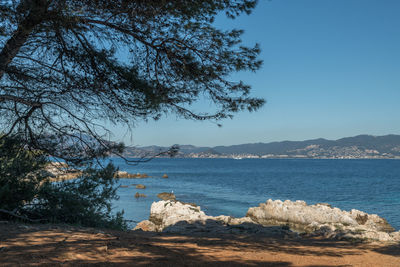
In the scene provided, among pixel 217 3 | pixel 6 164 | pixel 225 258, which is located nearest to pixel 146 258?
pixel 225 258

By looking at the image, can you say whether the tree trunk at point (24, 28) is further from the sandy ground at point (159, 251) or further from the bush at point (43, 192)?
the sandy ground at point (159, 251)

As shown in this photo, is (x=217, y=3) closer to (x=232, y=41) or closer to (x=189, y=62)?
(x=232, y=41)

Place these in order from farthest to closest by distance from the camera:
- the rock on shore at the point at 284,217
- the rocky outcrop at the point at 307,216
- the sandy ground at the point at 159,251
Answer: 1. the rocky outcrop at the point at 307,216
2. the rock on shore at the point at 284,217
3. the sandy ground at the point at 159,251

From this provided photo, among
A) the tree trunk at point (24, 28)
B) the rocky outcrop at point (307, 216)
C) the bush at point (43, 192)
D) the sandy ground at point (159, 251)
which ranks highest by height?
the tree trunk at point (24, 28)

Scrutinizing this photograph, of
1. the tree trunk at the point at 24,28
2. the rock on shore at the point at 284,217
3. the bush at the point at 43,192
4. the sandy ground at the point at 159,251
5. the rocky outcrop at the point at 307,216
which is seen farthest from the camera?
the rocky outcrop at the point at 307,216

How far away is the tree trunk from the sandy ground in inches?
117

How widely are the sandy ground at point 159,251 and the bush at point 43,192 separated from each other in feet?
3.45

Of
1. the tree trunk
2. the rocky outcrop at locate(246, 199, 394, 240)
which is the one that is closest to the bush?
the tree trunk

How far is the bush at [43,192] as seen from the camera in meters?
6.45

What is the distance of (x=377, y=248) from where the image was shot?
620 centimetres

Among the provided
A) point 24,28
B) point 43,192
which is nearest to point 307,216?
point 43,192

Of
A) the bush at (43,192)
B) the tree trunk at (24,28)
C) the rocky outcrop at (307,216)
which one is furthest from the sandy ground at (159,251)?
the rocky outcrop at (307,216)

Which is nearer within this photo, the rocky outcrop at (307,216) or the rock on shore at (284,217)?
the rock on shore at (284,217)

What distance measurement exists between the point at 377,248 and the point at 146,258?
474cm
